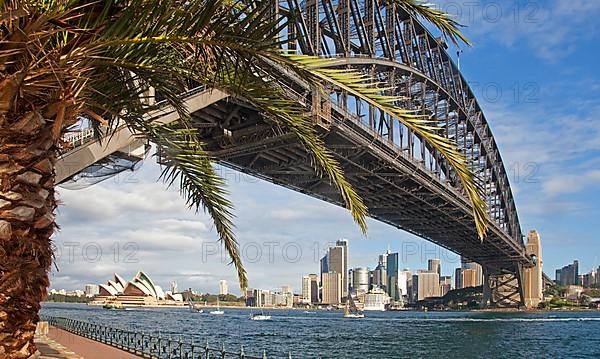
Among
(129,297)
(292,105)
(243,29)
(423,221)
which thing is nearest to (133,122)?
(292,105)

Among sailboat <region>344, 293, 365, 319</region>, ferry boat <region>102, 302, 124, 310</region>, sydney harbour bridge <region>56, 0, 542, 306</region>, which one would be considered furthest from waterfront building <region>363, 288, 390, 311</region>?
sydney harbour bridge <region>56, 0, 542, 306</region>

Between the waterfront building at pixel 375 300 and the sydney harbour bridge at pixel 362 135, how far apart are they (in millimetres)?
77124

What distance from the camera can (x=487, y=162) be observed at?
282 feet

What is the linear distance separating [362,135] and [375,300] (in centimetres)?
12465

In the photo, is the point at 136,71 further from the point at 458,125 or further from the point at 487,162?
the point at 487,162

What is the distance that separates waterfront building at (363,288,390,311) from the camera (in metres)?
154

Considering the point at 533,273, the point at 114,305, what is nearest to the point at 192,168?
the point at 533,273

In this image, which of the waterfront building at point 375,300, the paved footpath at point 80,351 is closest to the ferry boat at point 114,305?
the waterfront building at point 375,300

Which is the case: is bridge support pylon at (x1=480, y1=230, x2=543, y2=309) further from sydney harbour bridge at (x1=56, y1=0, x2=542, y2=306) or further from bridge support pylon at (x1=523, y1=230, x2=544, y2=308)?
sydney harbour bridge at (x1=56, y1=0, x2=542, y2=306)

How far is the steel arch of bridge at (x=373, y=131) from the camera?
29.5 meters

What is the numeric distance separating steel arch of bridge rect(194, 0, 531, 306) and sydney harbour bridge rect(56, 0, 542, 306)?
77 millimetres

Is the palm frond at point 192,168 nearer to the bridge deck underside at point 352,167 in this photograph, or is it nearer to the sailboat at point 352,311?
the bridge deck underside at point 352,167

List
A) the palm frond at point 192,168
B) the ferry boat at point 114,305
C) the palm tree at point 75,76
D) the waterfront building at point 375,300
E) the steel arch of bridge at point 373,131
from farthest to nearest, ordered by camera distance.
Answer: the waterfront building at point 375,300 → the ferry boat at point 114,305 → the steel arch of bridge at point 373,131 → the palm frond at point 192,168 → the palm tree at point 75,76

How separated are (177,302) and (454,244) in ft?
332
